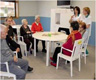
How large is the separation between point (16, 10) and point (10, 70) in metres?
5.76

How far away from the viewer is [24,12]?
24.7 feet

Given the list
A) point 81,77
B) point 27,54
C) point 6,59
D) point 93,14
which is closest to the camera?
point 6,59

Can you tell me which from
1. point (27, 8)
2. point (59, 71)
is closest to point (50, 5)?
point (27, 8)

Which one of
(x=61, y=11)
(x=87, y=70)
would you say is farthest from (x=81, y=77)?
(x=61, y=11)

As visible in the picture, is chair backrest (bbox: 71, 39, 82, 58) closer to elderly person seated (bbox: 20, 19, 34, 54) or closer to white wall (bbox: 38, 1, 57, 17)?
elderly person seated (bbox: 20, 19, 34, 54)

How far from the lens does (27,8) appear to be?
7.61 meters

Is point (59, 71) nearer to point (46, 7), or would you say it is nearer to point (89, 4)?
point (89, 4)

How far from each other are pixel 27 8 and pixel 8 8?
1031mm

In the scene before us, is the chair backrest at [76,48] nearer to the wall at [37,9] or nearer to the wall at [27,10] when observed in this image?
the wall at [37,9]

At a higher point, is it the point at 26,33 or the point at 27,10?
the point at 27,10

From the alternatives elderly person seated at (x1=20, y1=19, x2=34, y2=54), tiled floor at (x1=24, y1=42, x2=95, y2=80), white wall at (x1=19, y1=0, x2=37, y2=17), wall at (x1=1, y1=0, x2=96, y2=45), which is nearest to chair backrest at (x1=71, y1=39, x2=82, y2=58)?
tiled floor at (x1=24, y1=42, x2=95, y2=80)

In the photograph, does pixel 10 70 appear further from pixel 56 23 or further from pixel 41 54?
pixel 56 23

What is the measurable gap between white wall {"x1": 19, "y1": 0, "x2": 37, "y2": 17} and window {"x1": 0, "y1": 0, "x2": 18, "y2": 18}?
261 mm

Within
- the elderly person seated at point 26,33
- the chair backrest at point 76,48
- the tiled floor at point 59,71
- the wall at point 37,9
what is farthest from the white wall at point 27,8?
the chair backrest at point 76,48
